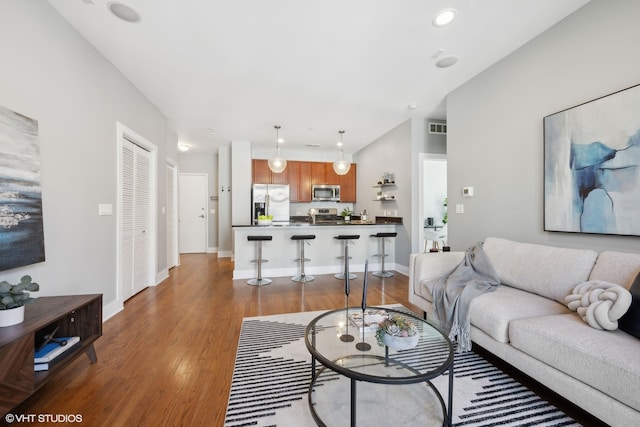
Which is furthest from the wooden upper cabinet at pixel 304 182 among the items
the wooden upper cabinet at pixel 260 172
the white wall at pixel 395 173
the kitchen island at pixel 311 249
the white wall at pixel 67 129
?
the white wall at pixel 67 129

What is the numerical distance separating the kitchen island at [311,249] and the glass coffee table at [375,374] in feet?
9.76

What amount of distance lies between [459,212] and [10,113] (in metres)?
4.34

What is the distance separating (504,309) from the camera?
1.82 metres

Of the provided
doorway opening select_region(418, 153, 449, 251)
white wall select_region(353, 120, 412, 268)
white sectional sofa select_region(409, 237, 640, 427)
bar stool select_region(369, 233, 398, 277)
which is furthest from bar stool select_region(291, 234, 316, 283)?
doorway opening select_region(418, 153, 449, 251)

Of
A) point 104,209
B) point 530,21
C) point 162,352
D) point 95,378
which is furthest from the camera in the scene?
point 104,209

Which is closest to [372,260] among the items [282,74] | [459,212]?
[459,212]

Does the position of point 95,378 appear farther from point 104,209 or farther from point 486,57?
point 486,57

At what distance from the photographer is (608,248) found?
2.04 meters

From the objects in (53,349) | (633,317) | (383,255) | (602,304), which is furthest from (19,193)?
(383,255)

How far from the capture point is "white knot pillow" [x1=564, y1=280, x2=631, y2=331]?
1441 mm

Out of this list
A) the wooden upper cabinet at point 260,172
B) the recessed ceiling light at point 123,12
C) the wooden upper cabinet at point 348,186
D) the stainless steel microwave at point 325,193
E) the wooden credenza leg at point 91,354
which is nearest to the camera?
the wooden credenza leg at point 91,354

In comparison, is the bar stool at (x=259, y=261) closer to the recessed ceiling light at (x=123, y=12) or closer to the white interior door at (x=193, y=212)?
the recessed ceiling light at (x=123, y=12)

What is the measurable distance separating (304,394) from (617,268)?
2.17m

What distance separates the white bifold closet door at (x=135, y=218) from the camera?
3327 millimetres
